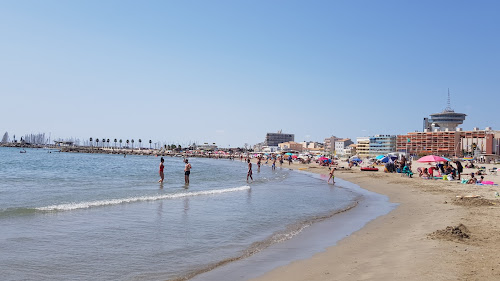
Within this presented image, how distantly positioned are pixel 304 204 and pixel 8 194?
14.0 metres

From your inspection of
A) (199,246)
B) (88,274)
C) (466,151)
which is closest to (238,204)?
(199,246)

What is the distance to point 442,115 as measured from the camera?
15325 cm

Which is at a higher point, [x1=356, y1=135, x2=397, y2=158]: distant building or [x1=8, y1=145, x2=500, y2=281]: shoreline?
[x1=356, y1=135, x2=397, y2=158]: distant building

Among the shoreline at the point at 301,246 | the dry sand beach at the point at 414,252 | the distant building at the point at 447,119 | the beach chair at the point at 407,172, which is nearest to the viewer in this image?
the dry sand beach at the point at 414,252

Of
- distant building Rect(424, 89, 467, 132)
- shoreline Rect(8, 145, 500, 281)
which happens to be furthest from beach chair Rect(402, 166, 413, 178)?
distant building Rect(424, 89, 467, 132)

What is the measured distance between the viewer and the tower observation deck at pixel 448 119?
15104 cm

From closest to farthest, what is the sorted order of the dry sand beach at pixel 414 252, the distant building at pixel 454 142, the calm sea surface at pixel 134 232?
1. the dry sand beach at pixel 414 252
2. the calm sea surface at pixel 134 232
3. the distant building at pixel 454 142

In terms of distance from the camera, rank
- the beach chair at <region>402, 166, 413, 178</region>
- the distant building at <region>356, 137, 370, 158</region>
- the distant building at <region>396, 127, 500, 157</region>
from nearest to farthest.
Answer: the beach chair at <region>402, 166, 413, 178</region> → the distant building at <region>396, 127, 500, 157</region> → the distant building at <region>356, 137, 370, 158</region>

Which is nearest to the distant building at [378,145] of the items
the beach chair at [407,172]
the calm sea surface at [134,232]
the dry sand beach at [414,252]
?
the beach chair at [407,172]

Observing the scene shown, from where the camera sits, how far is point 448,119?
152375 millimetres

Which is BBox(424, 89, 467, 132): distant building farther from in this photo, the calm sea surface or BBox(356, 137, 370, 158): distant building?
the calm sea surface

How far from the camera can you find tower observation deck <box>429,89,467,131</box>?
5946 inches

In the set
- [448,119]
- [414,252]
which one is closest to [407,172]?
[414,252]

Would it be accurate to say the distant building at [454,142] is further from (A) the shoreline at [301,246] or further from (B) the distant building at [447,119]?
(A) the shoreline at [301,246]
